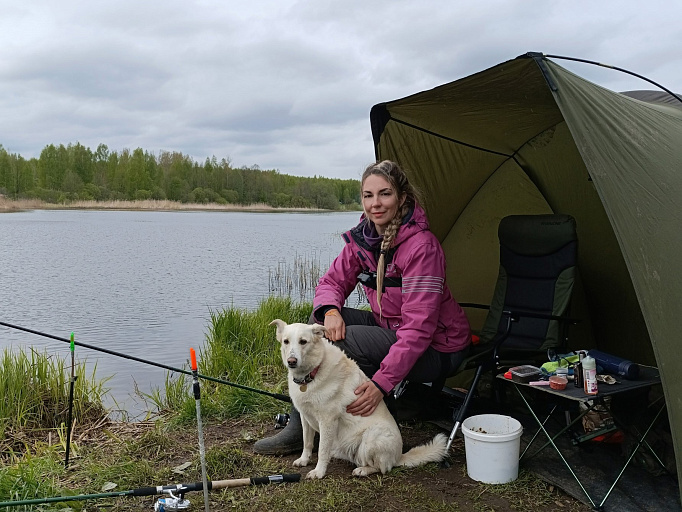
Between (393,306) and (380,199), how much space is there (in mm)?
626

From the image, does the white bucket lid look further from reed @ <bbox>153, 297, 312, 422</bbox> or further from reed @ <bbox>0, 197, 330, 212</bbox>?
reed @ <bbox>0, 197, 330, 212</bbox>

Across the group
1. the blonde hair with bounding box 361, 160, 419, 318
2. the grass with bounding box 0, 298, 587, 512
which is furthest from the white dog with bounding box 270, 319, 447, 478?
the blonde hair with bounding box 361, 160, 419, 318

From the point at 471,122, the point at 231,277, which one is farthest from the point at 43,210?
the point at 471,122

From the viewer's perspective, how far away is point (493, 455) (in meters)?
3.10

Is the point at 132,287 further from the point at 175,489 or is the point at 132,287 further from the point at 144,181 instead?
the point at 144,181

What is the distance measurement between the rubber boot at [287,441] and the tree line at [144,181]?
37166 millimetres

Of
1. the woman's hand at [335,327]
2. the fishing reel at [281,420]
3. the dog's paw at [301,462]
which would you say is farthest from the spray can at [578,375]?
the fishing reel at [281,420]

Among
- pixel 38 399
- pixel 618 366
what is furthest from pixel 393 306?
pixel 38 399

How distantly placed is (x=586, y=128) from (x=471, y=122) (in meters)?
1.66

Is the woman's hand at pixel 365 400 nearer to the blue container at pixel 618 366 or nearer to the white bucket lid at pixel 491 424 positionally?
the white bucket lid at pixel 491 424

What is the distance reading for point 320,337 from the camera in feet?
10.3

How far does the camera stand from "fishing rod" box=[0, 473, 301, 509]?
2564 millimetres

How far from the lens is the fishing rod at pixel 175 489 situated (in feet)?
8.41

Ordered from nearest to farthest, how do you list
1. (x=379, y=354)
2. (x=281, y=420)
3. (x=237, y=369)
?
(x=379, y=354), (x=281, y=420), (x=237, y=369)
